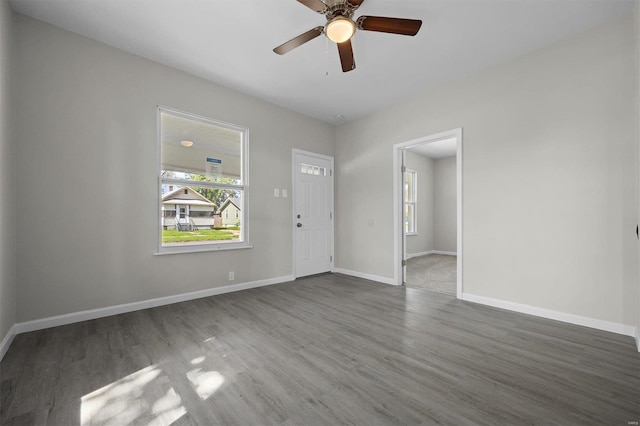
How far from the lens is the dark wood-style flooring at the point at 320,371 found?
1.54 m

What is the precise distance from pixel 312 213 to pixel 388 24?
3.40m

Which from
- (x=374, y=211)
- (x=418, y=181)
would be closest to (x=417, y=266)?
(x=374, y=211)

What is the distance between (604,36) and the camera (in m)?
2.67

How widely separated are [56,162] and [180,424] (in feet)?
9.37

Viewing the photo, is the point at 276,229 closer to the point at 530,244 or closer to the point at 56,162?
the point at 56,162

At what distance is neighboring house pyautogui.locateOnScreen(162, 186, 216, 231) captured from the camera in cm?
349

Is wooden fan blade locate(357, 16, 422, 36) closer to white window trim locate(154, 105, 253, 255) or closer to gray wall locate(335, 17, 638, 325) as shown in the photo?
gray wall locate(335, 17, 638, 325)

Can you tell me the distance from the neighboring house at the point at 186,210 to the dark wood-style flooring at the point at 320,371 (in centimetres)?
111

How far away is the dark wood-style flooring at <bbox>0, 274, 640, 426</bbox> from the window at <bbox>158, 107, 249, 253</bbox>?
1047 millimetres

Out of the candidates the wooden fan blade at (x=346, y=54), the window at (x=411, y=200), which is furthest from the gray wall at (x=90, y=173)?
the window at (x=411, y=200)

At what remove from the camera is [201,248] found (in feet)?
12.2

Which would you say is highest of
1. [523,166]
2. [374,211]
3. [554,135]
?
[554,135]

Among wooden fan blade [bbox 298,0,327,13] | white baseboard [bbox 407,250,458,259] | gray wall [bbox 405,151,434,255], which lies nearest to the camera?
wooden fan blade [bbox 298,0,327,13]

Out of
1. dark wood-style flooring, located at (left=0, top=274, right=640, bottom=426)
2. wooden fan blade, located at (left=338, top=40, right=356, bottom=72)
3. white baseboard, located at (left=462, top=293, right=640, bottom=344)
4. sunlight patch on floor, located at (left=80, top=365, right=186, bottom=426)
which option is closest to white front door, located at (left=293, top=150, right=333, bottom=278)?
dark wood-style flooring, located at (left=0, top=274, right=640, bottom=426)
